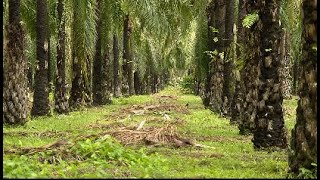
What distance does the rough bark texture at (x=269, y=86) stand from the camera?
474 inches

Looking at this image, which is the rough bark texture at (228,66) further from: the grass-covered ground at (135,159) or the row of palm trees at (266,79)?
the grass-covered ground at (135,159)

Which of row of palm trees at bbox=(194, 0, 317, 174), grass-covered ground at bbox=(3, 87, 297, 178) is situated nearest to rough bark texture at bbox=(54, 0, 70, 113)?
row of palm trees at bbox=(194, 0, 317, 174)

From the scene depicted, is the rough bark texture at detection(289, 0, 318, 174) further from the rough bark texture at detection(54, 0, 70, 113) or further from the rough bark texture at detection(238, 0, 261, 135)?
the rough bark texture at detection(54, 0, 70, 113)

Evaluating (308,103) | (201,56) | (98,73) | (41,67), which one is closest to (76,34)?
(41,67)

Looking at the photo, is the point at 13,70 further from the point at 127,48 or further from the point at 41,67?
the point at 127,48

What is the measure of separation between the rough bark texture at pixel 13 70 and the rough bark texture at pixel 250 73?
636cm

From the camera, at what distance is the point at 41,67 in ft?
65.9

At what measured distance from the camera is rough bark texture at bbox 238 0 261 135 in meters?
12.8

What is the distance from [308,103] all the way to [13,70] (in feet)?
33.5

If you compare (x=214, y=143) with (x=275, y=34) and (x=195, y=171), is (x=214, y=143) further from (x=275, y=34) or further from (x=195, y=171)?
(x=195, y=171)

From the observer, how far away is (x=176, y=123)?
58.3 ft

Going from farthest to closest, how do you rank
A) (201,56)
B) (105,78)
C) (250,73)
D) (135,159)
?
1. (105,78)
2. (201,56)
3. (250,73)
4. (135,159)

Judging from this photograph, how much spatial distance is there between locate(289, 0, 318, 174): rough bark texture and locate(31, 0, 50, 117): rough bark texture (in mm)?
13077

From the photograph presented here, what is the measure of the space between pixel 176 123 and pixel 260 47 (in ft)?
20.0
